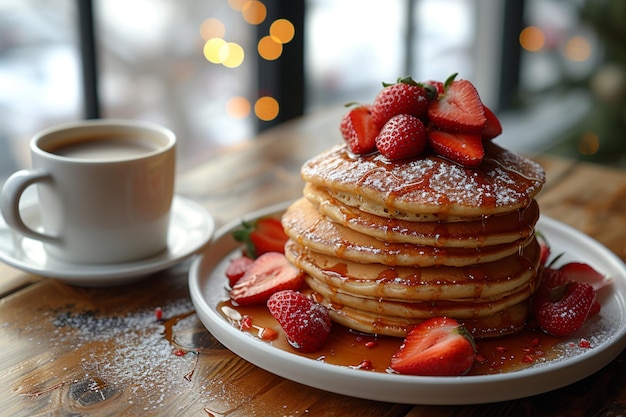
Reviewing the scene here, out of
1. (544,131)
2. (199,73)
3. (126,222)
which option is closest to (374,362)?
(126,222)

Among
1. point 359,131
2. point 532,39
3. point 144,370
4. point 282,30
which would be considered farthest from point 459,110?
point 532,39

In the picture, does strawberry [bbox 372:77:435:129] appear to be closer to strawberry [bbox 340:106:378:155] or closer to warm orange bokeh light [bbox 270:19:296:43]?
strawberry [bbox 340:106:378:155]

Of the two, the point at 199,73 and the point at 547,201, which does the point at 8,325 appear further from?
the point at 199,73

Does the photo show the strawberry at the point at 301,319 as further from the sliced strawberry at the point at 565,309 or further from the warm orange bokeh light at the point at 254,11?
the warm orange bokeh light at the point at 254,11

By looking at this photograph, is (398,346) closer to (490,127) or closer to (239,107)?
(490,127)

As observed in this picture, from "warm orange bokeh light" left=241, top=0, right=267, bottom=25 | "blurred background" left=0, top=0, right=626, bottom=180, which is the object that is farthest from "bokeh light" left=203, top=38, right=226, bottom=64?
"warm orange bokeh light" left=241, top=0, right=267, bottom=25

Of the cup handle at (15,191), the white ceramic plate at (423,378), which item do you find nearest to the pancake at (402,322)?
the white ceramic plate at (423,378)
